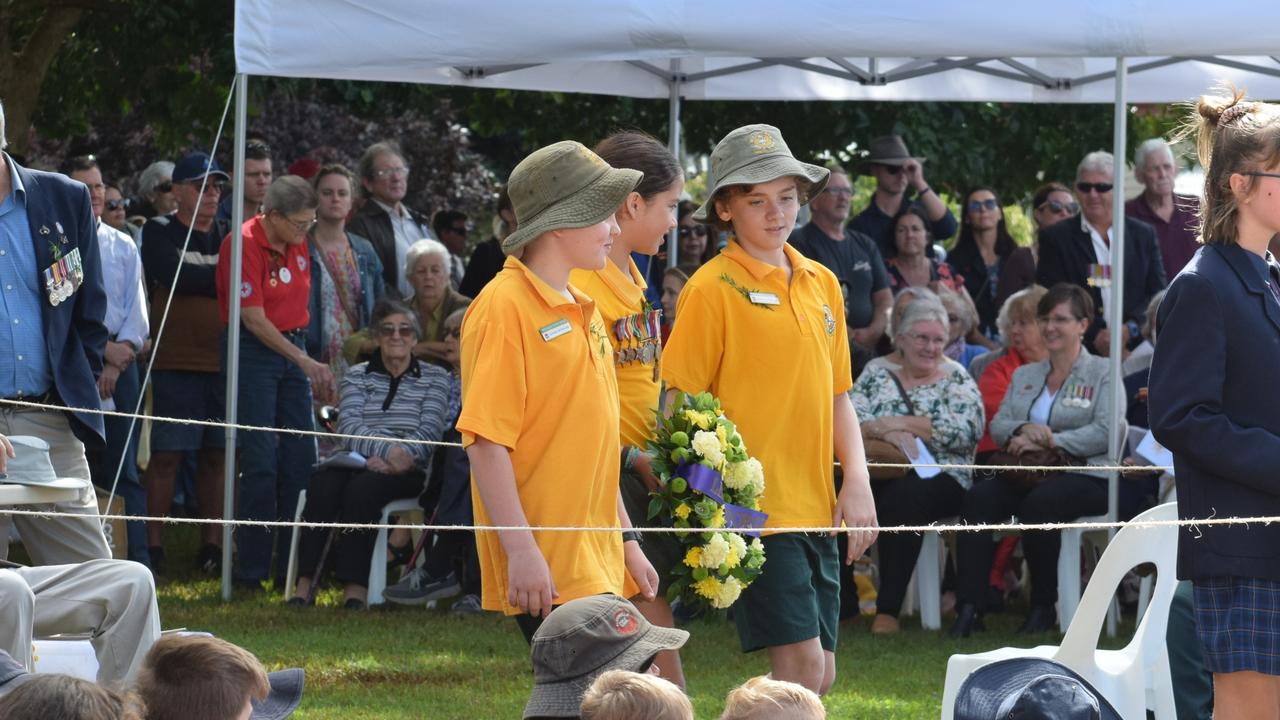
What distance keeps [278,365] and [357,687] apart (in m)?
2.74

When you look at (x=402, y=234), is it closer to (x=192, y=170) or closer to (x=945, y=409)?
(x=192, y=170)

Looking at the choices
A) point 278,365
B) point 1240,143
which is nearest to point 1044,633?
point 278,365

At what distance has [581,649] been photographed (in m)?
3.54

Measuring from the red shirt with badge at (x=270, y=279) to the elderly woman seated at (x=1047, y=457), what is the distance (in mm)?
3467

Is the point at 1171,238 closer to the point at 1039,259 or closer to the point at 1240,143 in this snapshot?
the point at 1039,259

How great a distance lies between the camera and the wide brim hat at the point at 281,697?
3811 millimetres

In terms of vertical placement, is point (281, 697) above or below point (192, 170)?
below

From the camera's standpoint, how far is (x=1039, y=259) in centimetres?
1003

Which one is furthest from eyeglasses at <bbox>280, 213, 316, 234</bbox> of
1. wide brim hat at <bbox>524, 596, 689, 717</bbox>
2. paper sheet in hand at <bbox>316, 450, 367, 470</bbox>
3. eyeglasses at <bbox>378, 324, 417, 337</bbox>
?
wide brim hat at <bbox>524, 596, 689, 717</bbox>

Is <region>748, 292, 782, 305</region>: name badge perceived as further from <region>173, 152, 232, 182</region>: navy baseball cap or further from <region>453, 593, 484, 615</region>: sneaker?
<region>173, 152, 232, 182</region>: navy baseball cap

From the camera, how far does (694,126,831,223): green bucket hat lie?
16.3 feet

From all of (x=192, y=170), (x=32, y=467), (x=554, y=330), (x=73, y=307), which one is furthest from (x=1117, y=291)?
(x=32, y=467)

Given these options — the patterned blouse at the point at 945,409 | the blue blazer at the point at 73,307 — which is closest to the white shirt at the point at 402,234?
the patterned blouse at the point at 945,409

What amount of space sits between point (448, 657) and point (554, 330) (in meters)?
3.48
